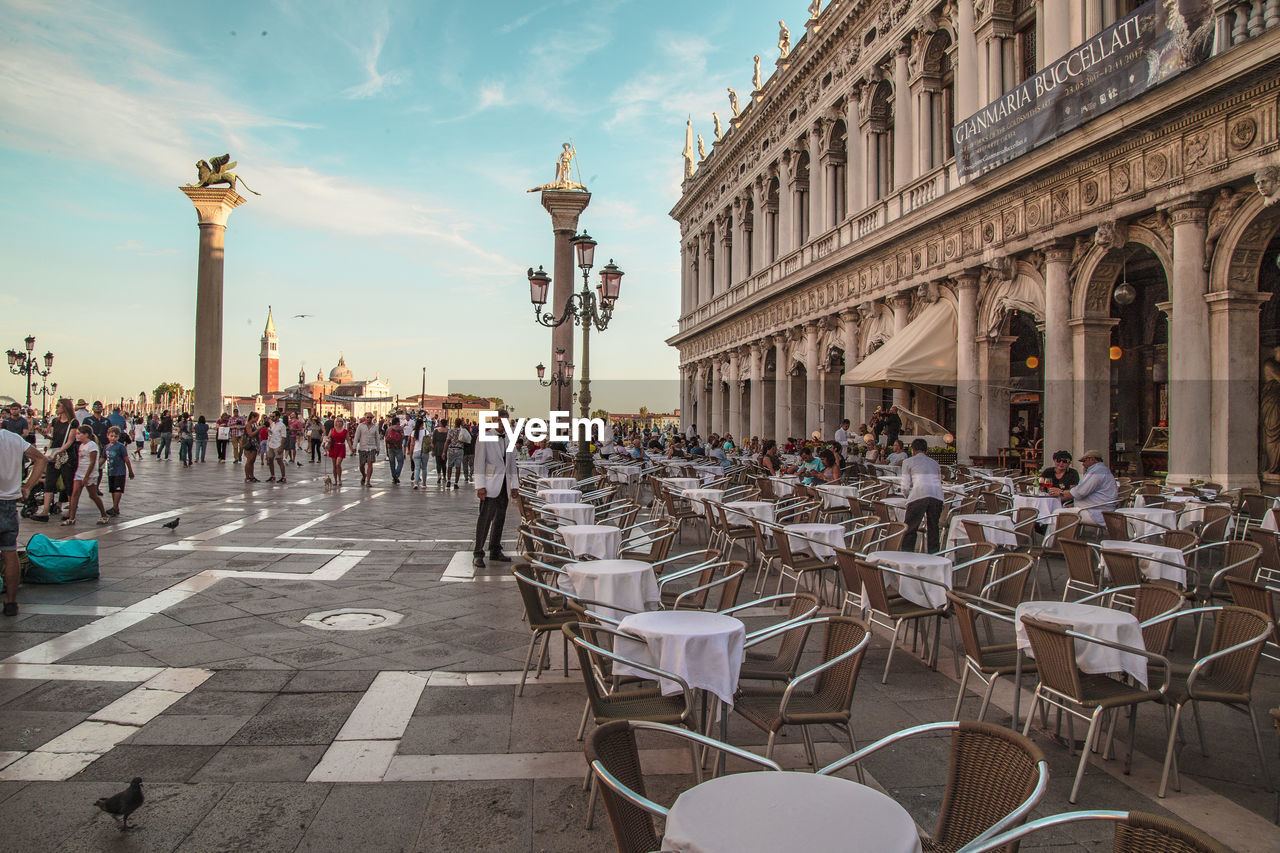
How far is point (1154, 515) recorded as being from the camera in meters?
8.23

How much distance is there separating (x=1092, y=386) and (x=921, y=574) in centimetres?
1025

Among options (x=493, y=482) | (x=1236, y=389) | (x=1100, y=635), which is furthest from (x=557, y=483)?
(x=1236, y=389)

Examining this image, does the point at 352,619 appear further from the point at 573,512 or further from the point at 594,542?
the point at 573,512

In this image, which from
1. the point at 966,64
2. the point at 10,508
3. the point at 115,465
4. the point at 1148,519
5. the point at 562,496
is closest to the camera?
the point at 10,508

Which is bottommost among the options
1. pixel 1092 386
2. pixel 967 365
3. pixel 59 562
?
pixel 59 562

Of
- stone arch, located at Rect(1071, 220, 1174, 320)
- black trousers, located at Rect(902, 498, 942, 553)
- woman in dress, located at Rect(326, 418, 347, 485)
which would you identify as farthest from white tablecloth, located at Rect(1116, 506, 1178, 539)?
woman in dress, located at Rect(326, 418, 347, 485)

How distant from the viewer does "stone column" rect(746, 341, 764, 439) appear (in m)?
31.1

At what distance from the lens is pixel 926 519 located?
819 cm

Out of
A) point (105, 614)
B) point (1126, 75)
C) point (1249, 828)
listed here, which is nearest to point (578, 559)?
point (105, 614)

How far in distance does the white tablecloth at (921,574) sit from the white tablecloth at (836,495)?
167 inches

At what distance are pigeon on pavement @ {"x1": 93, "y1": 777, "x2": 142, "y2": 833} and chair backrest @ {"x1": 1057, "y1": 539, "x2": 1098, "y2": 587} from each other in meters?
5.64

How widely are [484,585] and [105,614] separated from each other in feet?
9.55

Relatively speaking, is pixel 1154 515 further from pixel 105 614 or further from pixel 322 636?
pixel 105 614

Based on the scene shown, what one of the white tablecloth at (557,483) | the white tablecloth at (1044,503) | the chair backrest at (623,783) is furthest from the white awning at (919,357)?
the chair backrest at (623,783)
